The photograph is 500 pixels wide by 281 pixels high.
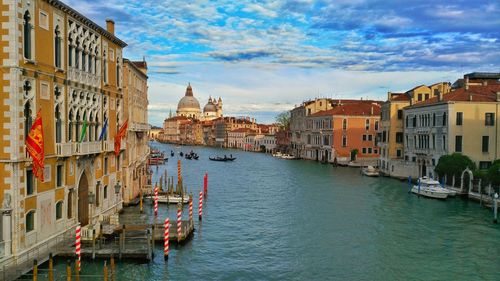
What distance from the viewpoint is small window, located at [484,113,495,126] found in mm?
30391

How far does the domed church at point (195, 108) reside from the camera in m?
166

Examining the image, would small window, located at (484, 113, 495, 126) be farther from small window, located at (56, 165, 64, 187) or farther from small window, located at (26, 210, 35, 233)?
small window, located at (26, 210, 35, 233)

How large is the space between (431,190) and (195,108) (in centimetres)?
14668

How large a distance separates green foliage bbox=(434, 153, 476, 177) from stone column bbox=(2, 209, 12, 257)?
23.0 meters

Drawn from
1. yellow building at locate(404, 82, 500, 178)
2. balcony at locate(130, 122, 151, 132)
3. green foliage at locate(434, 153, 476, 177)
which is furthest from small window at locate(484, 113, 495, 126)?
balcony at locate(130, 122, 151, 132)

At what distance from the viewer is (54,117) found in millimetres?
14266

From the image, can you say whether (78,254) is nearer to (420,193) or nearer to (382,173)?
(420,193)

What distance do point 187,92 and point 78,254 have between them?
162662 mm

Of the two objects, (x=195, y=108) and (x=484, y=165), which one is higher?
(x=195, y=108)

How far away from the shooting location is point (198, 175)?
44344mm

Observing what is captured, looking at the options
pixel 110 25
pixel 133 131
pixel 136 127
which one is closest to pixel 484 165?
pixel 136 127

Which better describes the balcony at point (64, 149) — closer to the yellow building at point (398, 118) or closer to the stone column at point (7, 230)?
the stone column at point (7, 230)

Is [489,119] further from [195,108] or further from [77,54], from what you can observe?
[195,108]

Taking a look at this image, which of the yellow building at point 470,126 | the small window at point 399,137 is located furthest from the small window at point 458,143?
the small window at point 399,137
